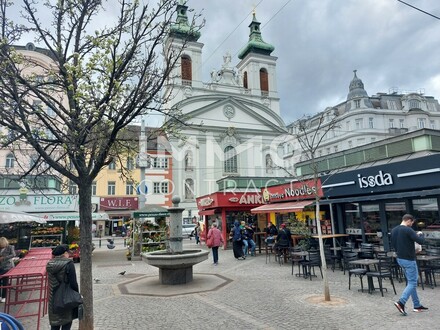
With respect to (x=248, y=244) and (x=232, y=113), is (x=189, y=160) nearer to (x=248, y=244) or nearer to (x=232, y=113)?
(x=232, y=113)

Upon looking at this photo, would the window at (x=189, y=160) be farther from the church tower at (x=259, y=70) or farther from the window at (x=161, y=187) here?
the church tower at (x=259, y=70)

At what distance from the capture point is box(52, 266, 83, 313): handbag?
4.66 meters

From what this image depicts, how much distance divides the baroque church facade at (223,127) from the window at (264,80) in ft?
0.81

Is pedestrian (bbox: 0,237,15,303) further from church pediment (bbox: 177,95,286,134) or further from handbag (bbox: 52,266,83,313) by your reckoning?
church pediment (bbox: 177,95,286,134)

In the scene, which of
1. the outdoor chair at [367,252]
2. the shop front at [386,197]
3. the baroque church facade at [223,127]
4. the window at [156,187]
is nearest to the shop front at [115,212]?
the window at [156,187]

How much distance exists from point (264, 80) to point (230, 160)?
718 inches

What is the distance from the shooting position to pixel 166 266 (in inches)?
376

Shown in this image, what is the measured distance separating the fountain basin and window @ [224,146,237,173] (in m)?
38.3

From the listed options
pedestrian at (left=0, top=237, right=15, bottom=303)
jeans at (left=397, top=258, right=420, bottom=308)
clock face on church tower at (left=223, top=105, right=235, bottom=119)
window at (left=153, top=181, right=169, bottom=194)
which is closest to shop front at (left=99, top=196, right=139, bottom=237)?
window at (left=153, top=181, right=169, bottom=194)

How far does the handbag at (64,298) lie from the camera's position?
4.66m

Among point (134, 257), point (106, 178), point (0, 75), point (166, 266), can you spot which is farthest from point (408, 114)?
point (0, 75)

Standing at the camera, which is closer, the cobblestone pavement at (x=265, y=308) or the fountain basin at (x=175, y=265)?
the cobblestone pavement at (x=265, y=308)

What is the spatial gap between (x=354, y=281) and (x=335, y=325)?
4.28m

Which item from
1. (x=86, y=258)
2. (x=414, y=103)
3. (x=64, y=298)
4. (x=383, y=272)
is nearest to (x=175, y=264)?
(x=86, y=258)
